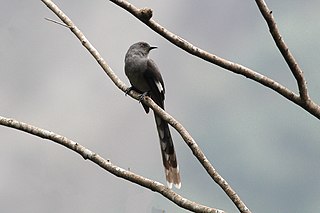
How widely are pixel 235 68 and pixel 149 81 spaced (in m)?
3.12

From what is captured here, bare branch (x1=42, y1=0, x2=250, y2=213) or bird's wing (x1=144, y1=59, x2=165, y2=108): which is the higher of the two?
bird's wing (x1=144, y1=59, x2=165, y2=108)

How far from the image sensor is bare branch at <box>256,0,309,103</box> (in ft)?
9.95

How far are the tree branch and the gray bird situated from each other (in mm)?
2636

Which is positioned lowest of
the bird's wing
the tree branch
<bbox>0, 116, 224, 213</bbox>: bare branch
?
<bbox>0, 116, 224, 213</bbox>: bare branch

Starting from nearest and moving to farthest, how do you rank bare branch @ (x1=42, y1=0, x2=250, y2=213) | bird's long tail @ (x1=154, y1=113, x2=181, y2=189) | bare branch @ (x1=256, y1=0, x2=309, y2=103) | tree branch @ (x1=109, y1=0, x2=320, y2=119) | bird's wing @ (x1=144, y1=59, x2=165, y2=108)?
bare branch @ (x1=256, y1=0, x2=309, y2=103), tree branch @ (x1=109, y1=0, x2=320, y2=119), bare branch @ (x1=42, y1=0, x2=250, y2=213), bird's long tail @ (x1=154, y1=113, x2=181, y2=189), bird's wing @ (x1=144, y1=59, x2=165, y2=108)

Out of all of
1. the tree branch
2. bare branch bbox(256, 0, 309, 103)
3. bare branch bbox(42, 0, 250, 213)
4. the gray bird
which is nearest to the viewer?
bare branch bbox(256, 0, 309, 103)

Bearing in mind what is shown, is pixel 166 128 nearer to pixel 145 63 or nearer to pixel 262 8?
pixel 145 63

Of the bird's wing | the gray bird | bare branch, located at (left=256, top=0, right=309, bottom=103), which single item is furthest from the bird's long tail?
bare branch, located at (left=256, top=0, right=309, bottom=103)

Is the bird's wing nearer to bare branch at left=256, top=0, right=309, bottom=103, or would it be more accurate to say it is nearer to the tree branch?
the tree branch

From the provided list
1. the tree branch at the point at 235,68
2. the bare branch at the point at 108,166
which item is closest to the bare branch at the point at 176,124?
the bare branch at the point at 108,166

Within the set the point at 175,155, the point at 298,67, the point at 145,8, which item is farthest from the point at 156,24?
the point at 175,155

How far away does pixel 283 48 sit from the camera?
306 centimetres

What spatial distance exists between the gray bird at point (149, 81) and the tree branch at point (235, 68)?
2636mm

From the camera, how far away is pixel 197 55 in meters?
3.25
